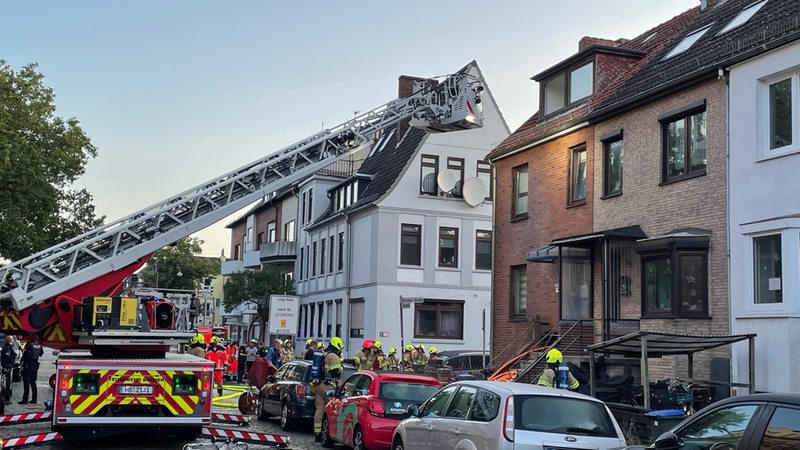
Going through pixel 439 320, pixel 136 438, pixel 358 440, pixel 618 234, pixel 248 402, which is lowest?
pixel 136 438

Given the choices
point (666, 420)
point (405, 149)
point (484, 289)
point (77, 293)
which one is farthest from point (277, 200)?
point (666, 420)

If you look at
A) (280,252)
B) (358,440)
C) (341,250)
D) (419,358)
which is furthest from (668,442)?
(280,252)

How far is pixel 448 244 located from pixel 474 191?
2432 millimetres

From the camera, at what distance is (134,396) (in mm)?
12992

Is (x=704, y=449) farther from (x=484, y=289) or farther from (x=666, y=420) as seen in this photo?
(x=484, y=289)

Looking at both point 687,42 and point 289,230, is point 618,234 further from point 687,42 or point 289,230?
point 289,230

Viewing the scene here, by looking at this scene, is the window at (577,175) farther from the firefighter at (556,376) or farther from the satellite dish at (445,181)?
the satellite dish at (445,181)

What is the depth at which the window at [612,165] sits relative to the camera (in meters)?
20.0

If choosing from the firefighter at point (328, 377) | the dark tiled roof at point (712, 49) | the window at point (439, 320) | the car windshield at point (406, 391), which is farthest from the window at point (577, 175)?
the window at point (439, 320)

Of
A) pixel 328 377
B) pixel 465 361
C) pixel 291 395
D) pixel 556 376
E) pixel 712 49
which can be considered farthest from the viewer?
pixel 465 361

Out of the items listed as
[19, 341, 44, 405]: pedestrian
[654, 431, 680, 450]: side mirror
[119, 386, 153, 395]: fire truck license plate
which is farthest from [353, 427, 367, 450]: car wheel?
A: [19, 341, 44, 405]: pedestrian

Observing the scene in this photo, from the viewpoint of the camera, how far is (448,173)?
122 ft

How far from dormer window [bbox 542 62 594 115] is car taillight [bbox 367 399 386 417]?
1175 cm

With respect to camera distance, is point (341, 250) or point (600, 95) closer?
point (600, 95)
